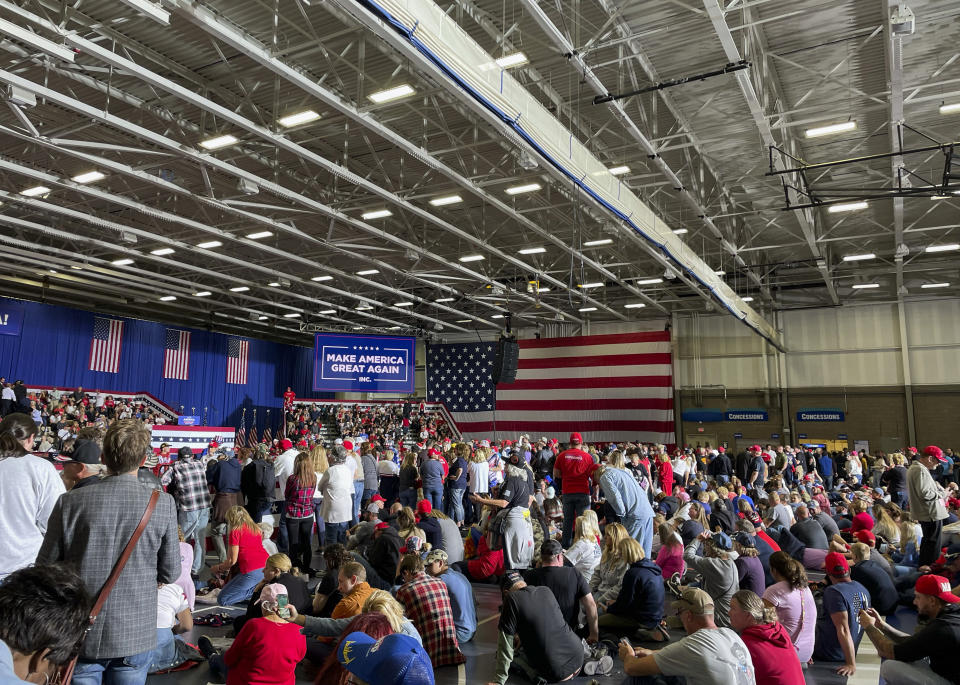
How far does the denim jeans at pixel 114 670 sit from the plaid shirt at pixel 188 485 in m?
4.84

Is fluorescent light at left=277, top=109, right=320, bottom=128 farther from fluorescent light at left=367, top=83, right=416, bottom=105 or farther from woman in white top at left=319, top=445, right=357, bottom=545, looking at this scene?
woman in white top at left=319, top=445, right=357, bottom=545

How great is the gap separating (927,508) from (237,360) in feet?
96.8

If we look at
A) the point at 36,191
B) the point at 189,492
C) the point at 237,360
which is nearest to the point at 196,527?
the point at 189,492

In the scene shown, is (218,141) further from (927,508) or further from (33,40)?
(927,508)

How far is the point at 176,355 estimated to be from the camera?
28.5 metres

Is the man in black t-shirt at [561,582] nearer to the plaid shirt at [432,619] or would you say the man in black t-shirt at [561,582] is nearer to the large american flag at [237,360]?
the plaid shirt at [432,619]

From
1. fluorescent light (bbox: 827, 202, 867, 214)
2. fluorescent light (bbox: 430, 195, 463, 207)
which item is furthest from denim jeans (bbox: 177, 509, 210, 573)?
fluorescent light (bbox: 827, 202, 867, 214)

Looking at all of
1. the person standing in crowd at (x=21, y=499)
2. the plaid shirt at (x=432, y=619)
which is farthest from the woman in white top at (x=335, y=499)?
the person standing in crowd at (x=21, y=499)

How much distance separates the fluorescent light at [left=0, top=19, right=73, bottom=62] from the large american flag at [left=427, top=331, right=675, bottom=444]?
20.4 metres

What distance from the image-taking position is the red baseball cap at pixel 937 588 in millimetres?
3400

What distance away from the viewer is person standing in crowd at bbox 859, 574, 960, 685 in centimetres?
327

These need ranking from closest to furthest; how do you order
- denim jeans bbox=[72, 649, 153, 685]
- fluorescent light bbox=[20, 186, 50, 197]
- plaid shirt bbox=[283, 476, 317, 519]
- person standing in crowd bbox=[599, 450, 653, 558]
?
denim jeans bbox=[72, 649, 153, 685] → person standing in crowd bbox=[599, 450, 653, 558] → plaid shirt bbox=[283, 476, 317, 519] → fluorescent light bbox=[20, 186, 50, 197]

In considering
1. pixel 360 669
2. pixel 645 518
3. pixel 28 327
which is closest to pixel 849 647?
pixel 645 518

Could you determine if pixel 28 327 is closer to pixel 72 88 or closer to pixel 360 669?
pixel 72 88
